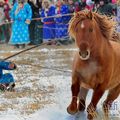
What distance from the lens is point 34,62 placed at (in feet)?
41.2

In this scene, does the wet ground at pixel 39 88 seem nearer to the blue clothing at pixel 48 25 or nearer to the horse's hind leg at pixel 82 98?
the horse's hind leg at pixel 82 98

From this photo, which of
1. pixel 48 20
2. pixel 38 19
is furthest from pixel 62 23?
pixel 38 19

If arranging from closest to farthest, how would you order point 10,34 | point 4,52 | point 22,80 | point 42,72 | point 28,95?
1. point 28,95
2. point 22,80
3. point 42,72
4. point 4,52
5. point 10,34

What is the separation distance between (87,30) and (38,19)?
1125cm

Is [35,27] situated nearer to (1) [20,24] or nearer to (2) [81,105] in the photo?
(1) [20,24]

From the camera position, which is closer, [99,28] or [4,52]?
[99,28]

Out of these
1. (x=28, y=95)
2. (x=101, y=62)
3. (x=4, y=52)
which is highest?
(x=101, y=62)

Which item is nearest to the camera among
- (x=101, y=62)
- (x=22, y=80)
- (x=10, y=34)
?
(x=101, y=62)

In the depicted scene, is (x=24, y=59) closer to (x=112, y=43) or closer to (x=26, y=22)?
(x=26, y=22)

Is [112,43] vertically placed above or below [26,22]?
above

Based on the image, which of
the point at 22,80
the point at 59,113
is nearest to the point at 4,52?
the point at 22,80

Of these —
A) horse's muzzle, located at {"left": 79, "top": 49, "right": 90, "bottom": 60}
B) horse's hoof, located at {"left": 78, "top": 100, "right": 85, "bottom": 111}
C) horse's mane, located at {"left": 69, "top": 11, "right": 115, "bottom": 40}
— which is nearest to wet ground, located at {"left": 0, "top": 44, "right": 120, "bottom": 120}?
horse's hoof, located at {"left": 78, "top": 100, "right": 85, "bottom": 111}

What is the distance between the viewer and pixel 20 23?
16.0 meters

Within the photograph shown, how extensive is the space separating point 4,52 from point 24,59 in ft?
6.78
